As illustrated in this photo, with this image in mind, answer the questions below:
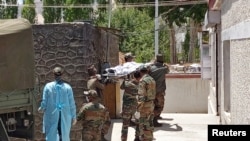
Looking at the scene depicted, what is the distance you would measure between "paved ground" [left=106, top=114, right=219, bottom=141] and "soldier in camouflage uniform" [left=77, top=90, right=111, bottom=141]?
119 inches

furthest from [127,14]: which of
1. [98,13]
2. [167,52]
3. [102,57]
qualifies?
[102,57]

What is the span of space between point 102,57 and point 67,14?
2755cm

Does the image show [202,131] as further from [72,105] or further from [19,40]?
[19,40]

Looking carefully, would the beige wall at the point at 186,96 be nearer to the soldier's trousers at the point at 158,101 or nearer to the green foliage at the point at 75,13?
the soldier's trousers at the point at 158,101

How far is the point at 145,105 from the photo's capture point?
9.12 metres

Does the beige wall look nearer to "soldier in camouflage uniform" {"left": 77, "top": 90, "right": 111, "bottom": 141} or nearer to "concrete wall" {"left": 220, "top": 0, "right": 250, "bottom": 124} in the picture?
"concrete wall" {"left": 220, "top": 0, "right": 250, "bottom": 124}

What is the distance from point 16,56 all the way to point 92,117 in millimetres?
1591

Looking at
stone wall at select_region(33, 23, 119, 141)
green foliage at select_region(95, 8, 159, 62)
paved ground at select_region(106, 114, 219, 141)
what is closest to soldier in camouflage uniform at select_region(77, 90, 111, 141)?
stone wall at select_region(33, 23, 119, 141)

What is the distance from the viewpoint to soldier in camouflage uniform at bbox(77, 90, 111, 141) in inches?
297

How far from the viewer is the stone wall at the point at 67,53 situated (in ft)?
33.8

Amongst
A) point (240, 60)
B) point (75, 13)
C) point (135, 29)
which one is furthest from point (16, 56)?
point (135, 29)

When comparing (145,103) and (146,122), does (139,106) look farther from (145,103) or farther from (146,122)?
(146,122)

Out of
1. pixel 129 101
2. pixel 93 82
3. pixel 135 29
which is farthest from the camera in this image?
pixel 135 29

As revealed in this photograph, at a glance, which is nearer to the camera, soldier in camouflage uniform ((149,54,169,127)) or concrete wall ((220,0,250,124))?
concrete wall ((220,0,250,124))
